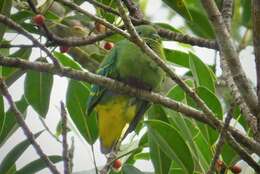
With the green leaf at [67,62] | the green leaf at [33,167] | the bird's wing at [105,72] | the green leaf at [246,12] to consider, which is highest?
the green leaf at [246,12]

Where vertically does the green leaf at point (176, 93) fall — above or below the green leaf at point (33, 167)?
above

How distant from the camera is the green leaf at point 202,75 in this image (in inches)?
102

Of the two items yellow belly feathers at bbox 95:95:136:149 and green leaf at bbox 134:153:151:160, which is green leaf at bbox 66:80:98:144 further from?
green leaf at bbox 134:153:151:160

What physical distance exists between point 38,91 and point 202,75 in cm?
76

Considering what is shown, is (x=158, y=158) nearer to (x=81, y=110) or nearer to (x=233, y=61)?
(x=81, y=110)

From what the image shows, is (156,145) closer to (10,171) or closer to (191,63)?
(191,63)

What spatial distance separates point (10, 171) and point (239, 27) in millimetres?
1543

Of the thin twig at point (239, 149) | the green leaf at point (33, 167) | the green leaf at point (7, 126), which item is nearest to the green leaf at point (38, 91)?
the green leaf at point (7, 126)

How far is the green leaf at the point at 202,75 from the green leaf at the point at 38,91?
70 cm

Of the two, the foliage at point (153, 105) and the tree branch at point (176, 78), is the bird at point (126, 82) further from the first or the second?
the tree branch at point (176, 78)

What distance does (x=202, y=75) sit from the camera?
260 centimetres

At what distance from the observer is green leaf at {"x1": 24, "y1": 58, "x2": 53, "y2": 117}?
2807 mm

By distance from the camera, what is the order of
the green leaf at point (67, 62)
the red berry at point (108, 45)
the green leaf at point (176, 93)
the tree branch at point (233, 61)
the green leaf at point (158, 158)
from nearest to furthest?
1. the tree branch at point (233, 61)
2. the green leaf at point (158, 158)
3. the green leaf at point (176, 93)
4. the green leaf at point (67, 62)
5. the red berry at point (108, 45)

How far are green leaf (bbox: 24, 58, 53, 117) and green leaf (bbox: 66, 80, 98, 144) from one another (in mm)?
137
